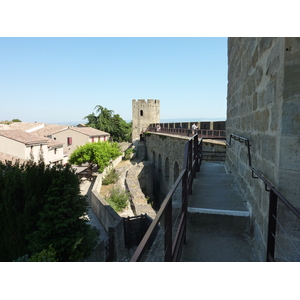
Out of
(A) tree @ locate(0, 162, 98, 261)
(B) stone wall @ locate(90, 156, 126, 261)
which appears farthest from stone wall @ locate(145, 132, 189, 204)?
(A) tree @ locate(0, 162, 98, 261)

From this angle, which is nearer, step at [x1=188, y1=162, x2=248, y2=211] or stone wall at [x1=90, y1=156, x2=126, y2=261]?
step at [x1=188, y1=162, x2=248, y2=211]

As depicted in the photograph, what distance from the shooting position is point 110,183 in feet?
70.9

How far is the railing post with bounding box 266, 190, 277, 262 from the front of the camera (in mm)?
1946

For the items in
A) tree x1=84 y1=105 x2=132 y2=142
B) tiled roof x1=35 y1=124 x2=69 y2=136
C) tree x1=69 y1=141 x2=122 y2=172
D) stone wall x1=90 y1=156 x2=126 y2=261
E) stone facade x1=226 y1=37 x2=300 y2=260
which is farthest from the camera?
tree x1=84 y1=105 x2=132 y2=142

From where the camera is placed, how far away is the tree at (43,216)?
946cm

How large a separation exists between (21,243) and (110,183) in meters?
11.8

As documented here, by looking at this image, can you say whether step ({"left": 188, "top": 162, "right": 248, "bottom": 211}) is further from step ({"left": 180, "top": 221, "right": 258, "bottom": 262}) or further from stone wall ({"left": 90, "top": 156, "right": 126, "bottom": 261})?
stone wall ({"left": 90, "top": 156, "right": 126, "bottom": 261})

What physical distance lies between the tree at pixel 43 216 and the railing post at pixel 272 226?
8667 millimetres

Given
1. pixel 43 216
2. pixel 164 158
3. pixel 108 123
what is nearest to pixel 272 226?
pixel 43 216

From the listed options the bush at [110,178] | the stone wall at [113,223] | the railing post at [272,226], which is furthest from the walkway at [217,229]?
the bush at [110,178]

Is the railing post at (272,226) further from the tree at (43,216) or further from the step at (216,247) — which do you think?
the tree at (43,216)

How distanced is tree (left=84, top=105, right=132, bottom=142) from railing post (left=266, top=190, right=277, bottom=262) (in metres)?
50.3
